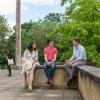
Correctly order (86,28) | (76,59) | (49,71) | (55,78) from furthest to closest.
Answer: (86,28) → (55,78) → (49,71) → (76,59)

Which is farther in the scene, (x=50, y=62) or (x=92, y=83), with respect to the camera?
(x=50, y=62)

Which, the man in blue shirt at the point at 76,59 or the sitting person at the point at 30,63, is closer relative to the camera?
the man in blue shirt at the point at 76,59

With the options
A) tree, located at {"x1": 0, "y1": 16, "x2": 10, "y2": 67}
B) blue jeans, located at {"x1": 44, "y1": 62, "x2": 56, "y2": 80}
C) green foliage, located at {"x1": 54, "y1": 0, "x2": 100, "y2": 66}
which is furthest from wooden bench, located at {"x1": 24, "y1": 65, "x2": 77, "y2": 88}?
tree, located at {"x1": 0, "y1": 16, "x2": 10, "y2": 67}

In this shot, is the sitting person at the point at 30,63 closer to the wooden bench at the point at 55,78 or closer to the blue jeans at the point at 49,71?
the blue jeans at the point at 49,71

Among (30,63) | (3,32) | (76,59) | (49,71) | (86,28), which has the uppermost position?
(3,32)

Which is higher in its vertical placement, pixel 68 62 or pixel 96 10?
pixel 96 10

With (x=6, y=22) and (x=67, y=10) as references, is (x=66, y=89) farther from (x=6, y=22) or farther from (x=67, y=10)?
(x=6, y=22)

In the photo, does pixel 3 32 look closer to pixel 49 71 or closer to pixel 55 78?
pixel 55 78

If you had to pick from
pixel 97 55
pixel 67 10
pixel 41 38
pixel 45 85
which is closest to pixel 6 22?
pixel 41 38

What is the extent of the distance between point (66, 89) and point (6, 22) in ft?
186

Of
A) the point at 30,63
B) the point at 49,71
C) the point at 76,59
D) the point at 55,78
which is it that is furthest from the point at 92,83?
the point at 55,78

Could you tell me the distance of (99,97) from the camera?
6.93 metres

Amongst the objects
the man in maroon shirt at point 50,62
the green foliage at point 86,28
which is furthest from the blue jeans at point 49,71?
the green foliage at point 86,28

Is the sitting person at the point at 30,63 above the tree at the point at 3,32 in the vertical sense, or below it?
below
